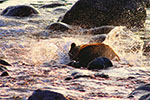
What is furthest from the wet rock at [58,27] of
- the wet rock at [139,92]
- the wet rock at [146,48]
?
the wet rock at [139,92]

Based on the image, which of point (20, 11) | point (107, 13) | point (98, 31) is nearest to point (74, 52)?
point (98, 31)

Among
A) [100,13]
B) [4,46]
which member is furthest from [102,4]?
[4,46]

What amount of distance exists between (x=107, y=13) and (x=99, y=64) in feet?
18.4

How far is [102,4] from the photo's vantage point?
1019 centimetres

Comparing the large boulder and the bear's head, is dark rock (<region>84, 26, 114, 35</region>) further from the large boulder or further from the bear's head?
the bear's head

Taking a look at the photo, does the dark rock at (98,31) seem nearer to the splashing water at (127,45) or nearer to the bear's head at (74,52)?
the splashing water at (127,45)

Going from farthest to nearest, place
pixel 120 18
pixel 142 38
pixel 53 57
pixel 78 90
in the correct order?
1. pixel 120 18
2. pixel 142 38
3. pixel 53 57
4. pixel 78 90

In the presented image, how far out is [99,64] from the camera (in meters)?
4.65

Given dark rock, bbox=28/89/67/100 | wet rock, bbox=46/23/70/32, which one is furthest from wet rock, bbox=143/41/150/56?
dark rock, bbox=28/89/67/100

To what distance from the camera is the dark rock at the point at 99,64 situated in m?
4.64

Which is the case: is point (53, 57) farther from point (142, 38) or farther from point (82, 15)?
point (82, 15)

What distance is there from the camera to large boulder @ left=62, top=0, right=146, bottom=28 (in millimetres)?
9930

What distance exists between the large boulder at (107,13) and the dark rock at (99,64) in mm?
5011

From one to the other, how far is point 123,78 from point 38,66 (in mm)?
1350
